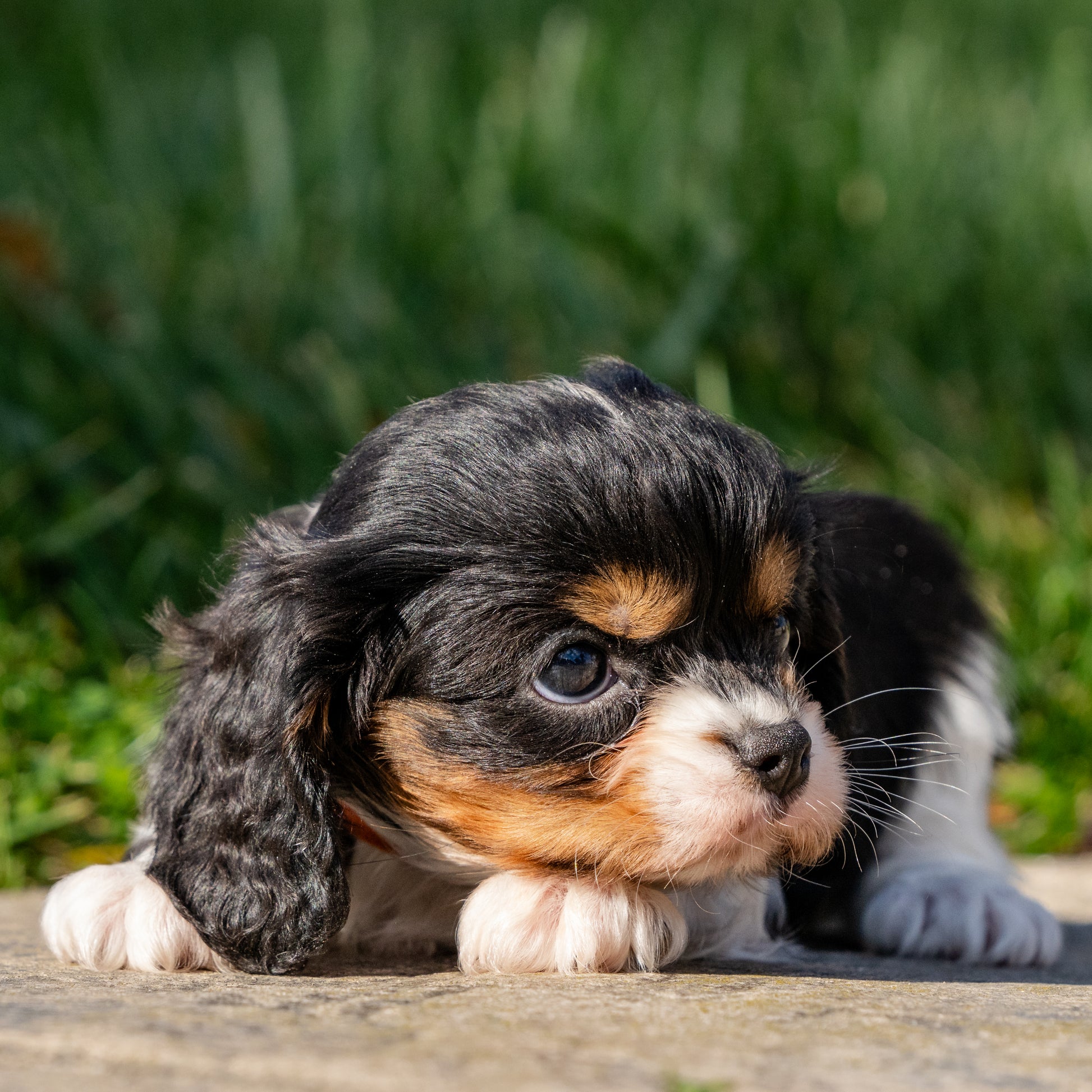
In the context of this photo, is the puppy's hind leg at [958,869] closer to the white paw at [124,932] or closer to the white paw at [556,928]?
the white paw at [556,928]

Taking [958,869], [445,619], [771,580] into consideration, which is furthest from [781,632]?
[958,869]

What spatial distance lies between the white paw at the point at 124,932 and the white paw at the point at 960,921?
157cm

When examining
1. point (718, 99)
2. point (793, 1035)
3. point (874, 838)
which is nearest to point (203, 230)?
point (718, 99)

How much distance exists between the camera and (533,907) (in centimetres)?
258

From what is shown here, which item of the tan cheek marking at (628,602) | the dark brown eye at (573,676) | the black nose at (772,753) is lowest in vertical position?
the black nose at (772,753)

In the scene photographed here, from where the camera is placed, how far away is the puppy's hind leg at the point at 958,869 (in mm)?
3270

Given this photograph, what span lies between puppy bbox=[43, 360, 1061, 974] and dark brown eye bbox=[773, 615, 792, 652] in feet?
0.03

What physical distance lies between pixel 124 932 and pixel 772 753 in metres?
1.21

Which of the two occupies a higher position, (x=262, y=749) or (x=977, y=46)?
(x=977, y=46)

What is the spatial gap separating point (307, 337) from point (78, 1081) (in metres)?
5.25

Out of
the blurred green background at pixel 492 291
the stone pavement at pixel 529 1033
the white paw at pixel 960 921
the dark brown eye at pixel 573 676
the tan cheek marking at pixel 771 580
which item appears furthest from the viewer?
the blurred green background at pixel 492 291

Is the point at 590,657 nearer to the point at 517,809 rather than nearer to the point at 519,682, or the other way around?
the point at 519,682

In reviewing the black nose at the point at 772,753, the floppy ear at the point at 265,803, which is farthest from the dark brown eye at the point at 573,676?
the floppy ear at the point at 265,803

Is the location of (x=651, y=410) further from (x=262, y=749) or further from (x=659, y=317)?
(x=659, y=317)
